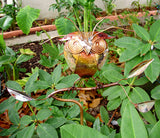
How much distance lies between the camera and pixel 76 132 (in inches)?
11.5

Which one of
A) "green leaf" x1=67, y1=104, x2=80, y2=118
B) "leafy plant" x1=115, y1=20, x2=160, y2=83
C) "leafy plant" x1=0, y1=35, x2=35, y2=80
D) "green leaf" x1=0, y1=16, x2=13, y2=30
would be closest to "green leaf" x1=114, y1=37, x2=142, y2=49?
"leafy plant" x1=115, y1=20, x2=160, y2=83

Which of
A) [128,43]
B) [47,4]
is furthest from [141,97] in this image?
Answer: [47,4]

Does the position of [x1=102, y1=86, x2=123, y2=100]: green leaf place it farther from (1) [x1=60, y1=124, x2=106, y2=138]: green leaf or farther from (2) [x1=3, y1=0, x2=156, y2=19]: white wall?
(2) [x1=3, y1=0, x2=156, y2=19]: white wall

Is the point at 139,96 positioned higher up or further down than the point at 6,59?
further down

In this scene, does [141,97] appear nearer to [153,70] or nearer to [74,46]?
[153,70]

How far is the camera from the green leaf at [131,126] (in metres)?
0.30

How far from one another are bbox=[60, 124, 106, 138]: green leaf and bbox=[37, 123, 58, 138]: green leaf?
0.95 ft

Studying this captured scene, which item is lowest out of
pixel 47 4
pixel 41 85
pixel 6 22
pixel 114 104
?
pixel 114 104

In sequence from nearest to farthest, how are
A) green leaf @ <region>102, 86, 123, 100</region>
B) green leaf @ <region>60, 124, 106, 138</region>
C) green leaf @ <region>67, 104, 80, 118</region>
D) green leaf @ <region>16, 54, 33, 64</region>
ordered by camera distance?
green leaf @ <region>60, 124, 106, 138</region>, green leaf @ <region>67, 104, 80, 118</region>, green leaf @ <region>102, 86, 123, 100</region>, green leaf @ <region>16, 54, 33, 64</region>

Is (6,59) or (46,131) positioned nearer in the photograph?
(46,131)

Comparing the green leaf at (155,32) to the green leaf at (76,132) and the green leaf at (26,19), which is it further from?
the green leaf at (26,19)

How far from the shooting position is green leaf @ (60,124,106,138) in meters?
0.29

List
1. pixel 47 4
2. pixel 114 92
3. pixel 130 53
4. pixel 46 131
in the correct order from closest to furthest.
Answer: pixel 46 131 < pixel 130 53 < pixel 114 92 < pixel 47 4

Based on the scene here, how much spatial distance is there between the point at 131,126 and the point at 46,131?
1.17 feet
